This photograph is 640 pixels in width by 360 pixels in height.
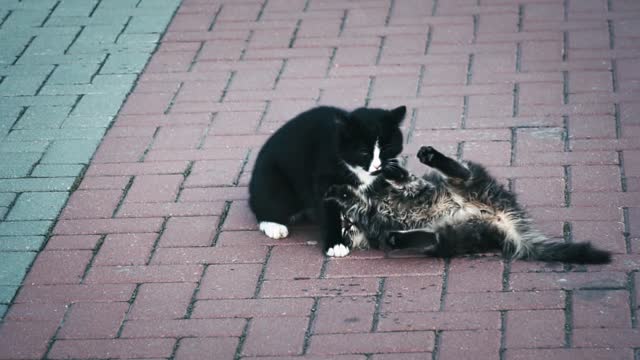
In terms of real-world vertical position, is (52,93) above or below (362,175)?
below

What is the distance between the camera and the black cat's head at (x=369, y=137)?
4309mm

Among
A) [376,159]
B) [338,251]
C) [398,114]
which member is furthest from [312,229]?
[398,114]

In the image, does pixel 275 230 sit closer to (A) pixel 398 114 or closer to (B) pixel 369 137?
(B) pixel 369 137

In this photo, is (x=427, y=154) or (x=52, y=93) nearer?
(x=427, y=154)

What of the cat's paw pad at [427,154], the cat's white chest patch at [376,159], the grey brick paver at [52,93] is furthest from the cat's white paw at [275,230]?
the grey brick paver at [52,93]

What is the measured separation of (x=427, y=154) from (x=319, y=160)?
48 cm

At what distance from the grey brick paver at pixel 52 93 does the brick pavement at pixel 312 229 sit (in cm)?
3

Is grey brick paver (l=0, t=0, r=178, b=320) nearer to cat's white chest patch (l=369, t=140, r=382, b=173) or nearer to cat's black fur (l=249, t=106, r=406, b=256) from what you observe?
cat's black fur (l=249, t=106, r=406, b=256)

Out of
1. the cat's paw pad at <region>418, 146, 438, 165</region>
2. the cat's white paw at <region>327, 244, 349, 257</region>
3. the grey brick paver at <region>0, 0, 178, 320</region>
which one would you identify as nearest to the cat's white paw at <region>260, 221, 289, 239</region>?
the cat's white paw at <region>327, 244, 349, 257</region>

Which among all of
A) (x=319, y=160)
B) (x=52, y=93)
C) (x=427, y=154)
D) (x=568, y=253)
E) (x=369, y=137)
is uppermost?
(x=369, y=137)

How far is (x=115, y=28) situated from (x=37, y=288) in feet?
9.70

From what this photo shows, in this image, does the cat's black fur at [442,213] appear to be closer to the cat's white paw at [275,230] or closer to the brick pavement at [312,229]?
the brick pavement at [312,229]

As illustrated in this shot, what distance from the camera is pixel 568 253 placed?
4277mm

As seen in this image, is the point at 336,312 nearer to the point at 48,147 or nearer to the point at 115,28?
the point at 48,147
